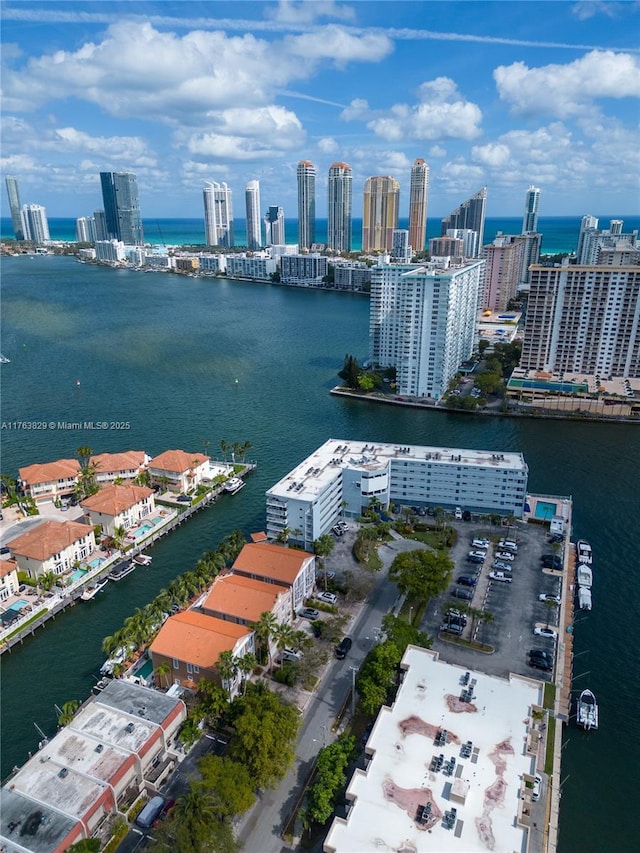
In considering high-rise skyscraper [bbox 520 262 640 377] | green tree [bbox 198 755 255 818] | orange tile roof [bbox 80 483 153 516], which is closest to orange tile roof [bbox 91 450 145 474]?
orange tile roof [bbox 80 483 153 516]

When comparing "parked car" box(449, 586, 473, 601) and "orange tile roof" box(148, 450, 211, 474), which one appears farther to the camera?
"orange tile roof" box(148, 450, 211, 474)

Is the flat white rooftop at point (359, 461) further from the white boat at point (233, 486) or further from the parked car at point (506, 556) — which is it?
the parked car at point (506, 556)

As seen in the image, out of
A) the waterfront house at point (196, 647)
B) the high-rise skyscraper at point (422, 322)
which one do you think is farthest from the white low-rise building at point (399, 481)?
the high-rise skyscraper at point (422, 322)

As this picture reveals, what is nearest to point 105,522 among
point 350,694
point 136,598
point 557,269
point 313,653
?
point 136,598

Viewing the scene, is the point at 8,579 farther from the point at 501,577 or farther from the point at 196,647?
the point at 501,577

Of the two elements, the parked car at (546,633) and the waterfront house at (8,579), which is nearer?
the parked car at (546,633)

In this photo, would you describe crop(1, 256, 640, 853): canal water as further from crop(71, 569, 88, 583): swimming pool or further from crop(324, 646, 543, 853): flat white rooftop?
crop(324, 646, 543, 853): flat white rooftop

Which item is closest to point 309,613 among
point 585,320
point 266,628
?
point 266,628
